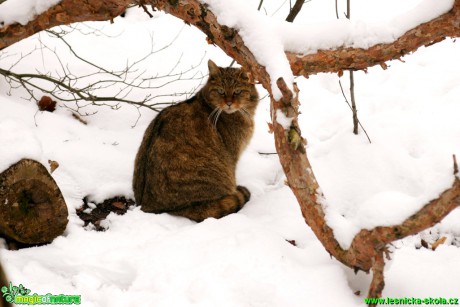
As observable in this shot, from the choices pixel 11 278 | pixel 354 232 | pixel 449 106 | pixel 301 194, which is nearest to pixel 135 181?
pixel 11 278

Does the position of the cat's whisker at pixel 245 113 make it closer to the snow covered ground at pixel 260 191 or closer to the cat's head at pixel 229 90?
the cat's head at pixel 229 90

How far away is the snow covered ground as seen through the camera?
9.46 feet

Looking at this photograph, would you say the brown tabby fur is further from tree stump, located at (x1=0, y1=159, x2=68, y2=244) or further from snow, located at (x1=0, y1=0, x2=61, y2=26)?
snow, located at (x1=0, y1=0, x2=61, y2=26)

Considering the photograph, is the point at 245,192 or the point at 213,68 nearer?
the point at 245,192

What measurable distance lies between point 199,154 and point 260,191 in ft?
2.31

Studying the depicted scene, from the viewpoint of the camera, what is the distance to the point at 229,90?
4582mm

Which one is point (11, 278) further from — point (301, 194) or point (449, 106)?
point (449, 106)

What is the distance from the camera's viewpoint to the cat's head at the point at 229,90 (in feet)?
15.0

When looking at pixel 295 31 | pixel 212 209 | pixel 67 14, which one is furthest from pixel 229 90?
pixel 67 14

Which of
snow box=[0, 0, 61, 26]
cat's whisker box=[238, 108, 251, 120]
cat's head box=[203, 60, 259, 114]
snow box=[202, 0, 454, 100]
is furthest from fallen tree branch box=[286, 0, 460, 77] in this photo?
Answer: snow box=[0, 0, 61, 26]

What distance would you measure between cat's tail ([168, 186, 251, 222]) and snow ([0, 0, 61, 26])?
1.93 m

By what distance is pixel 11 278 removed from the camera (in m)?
2.86

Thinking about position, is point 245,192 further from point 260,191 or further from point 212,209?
point 212,209

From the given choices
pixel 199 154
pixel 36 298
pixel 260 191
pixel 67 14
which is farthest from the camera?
pixel 260 191
